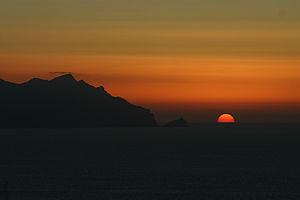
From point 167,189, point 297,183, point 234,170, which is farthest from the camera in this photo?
point 234,170

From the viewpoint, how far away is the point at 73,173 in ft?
303

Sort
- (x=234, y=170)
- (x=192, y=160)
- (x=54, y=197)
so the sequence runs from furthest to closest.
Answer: (x=192, y=160) < (x=234, y=170) < (x=54, y=197)

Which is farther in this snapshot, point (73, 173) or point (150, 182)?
point (73, 173)

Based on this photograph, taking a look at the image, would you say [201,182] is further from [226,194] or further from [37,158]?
[37,158]

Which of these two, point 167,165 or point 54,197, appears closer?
point 54,197

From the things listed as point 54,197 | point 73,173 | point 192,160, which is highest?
point 192,160

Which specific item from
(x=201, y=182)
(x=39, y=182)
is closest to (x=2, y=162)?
(x=39, y=182)

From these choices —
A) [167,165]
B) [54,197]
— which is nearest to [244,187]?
[54,197]

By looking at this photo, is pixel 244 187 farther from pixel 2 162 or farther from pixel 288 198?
pixel 2 162

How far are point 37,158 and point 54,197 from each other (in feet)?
200

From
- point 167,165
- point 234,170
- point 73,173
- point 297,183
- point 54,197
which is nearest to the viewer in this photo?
point 54,197

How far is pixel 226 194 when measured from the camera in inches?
2712

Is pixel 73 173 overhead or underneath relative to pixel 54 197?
overhead

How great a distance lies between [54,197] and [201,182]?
20.5 meters
